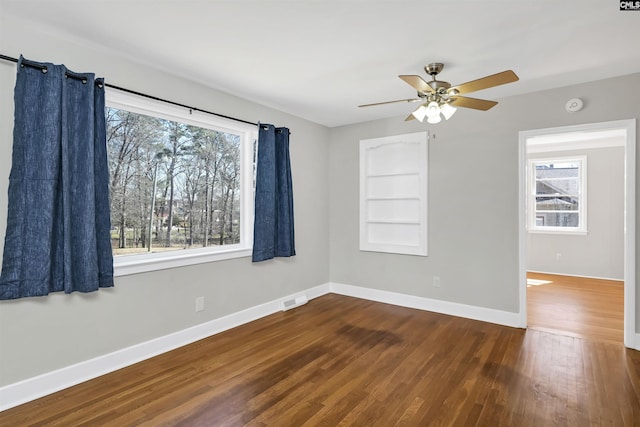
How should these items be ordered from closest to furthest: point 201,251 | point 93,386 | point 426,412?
point 426,412
point 93,386
point 201,251

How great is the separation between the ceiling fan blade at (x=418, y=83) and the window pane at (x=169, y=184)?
2251 millimetres

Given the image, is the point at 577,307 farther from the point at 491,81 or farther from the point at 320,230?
the point at 491,81

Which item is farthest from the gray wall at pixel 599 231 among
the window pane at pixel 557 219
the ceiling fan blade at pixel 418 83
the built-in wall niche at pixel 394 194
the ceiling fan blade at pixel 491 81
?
the ceiling fan blade at pixel 418 83

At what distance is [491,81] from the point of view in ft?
7.44

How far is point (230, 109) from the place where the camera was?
3.71 meters

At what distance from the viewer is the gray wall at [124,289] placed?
226 centimetres

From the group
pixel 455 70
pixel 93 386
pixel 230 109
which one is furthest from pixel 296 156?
pixel 93 386

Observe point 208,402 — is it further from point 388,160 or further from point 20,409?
point 388,160

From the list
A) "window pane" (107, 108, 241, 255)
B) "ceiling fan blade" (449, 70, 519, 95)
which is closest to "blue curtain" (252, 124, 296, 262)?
"window pane" (107, 108, 241, 255)

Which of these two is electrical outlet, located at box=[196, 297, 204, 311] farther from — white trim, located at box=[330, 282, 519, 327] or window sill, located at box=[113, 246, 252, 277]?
white trim, located at box=[330, 282, 519, 327]

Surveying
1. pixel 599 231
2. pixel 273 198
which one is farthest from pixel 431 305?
pixel 599 231

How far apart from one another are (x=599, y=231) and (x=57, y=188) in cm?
799

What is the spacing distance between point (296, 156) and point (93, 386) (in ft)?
10.8

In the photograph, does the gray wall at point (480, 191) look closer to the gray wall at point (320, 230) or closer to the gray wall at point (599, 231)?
the gray wall at point (320, 230)
